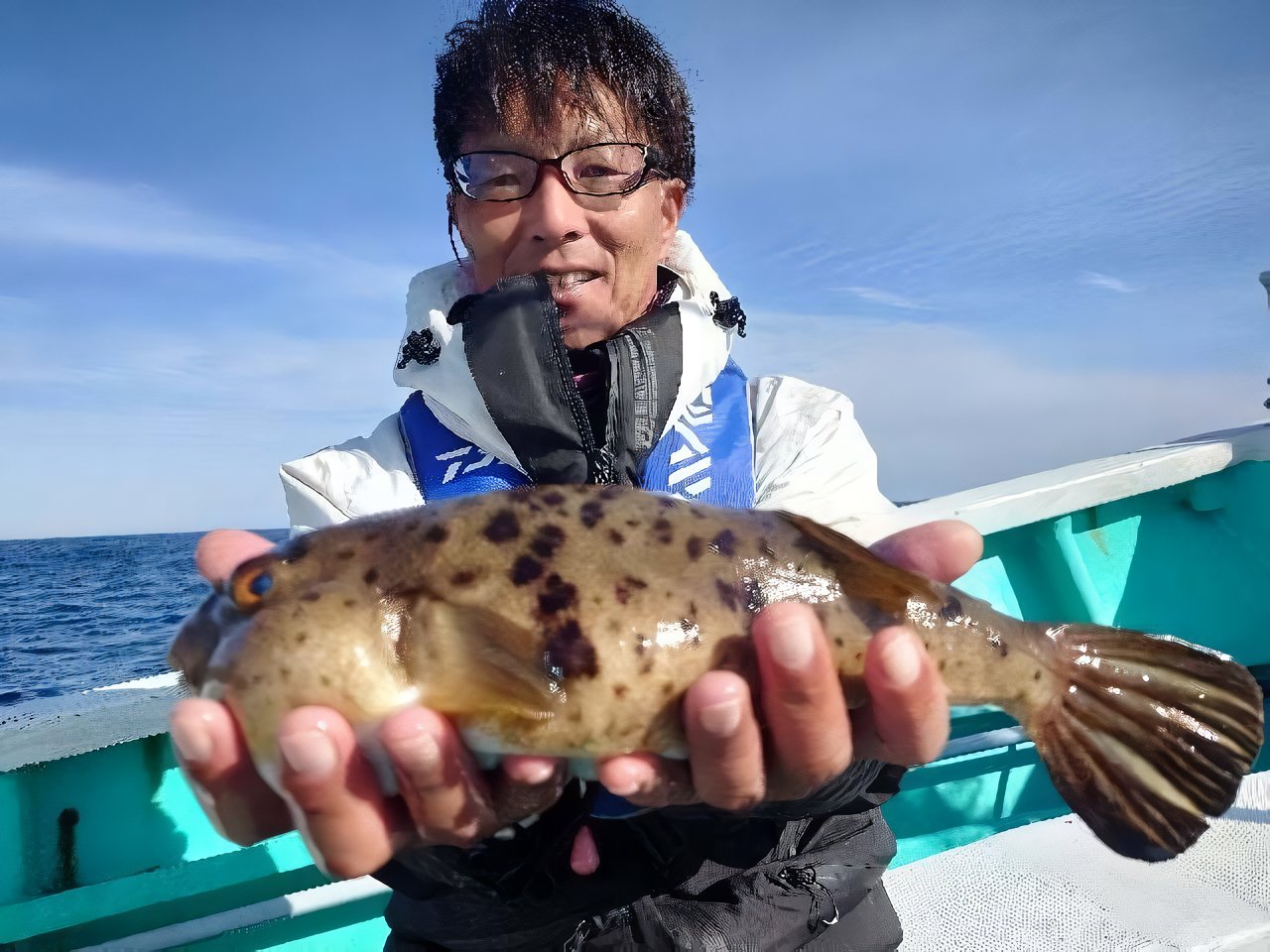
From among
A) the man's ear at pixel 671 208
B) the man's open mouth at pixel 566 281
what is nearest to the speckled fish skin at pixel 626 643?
the man's open mouth at pixel 566 281

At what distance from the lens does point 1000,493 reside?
176 inches

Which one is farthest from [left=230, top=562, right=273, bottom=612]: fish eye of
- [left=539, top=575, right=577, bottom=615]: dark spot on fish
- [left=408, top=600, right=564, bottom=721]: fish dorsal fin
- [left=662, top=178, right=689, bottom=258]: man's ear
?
[left=662, top=178, right=689, bottom=258]: man's ear

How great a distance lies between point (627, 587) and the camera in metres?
1.66

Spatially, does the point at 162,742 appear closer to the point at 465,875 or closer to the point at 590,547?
the point at 465,875

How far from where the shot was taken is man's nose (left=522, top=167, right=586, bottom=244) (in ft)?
8.59

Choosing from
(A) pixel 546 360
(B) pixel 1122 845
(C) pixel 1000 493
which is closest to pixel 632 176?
(A) pixel 546 360

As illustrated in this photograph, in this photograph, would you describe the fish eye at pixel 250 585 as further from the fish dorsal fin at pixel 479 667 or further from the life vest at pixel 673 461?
the life vest at pixel 673 461

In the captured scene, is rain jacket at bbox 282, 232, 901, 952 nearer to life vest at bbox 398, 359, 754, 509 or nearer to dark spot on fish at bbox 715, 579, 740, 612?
life vest at bbox 398, 359, 754, 509

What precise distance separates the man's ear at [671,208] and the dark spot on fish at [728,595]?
67.7 inches

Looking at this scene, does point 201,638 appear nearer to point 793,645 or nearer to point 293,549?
point 293,549

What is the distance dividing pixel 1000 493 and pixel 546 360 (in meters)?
3.02

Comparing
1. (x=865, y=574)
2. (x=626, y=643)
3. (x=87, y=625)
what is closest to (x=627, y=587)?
(x=626, y=643)

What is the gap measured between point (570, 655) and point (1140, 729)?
1355 millimetres

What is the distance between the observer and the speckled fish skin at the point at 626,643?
1.56m
